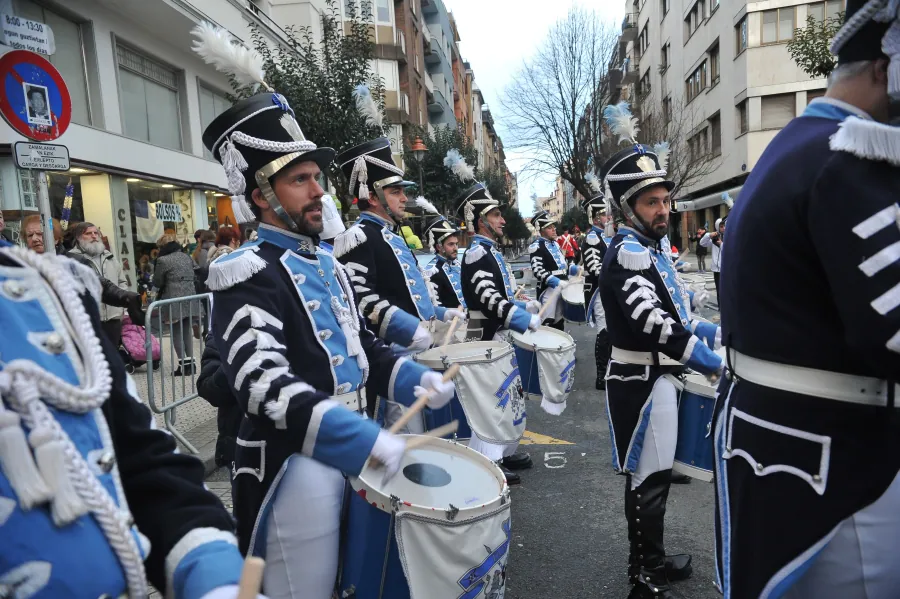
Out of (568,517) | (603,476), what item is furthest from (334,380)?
(603,476)

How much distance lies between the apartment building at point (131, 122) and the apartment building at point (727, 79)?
1884 cm

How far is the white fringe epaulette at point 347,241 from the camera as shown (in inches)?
162

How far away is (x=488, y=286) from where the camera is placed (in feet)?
18.5

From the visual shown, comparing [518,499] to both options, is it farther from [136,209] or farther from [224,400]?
[136,209]

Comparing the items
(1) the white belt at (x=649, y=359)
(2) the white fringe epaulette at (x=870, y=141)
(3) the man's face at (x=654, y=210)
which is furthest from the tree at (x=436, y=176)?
(2) the white fringe epaulette at (x=870, y=141)

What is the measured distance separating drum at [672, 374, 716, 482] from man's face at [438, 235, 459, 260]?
4.32m

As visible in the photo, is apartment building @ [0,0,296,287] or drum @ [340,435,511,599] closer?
drum @ [340,435,511,599]

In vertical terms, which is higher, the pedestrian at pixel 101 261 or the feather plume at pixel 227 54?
the feather plume at pixel 227 54

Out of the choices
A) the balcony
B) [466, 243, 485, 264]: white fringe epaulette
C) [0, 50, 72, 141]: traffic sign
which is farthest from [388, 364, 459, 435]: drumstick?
the balcony

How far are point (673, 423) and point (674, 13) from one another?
41.2 metres

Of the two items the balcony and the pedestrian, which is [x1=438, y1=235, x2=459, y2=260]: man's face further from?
the balcony

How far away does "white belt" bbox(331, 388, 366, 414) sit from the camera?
243 cm

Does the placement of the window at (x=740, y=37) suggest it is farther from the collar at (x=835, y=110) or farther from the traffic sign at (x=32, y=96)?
the collar at (x=835, y=110)

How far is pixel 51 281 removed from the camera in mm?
1185
